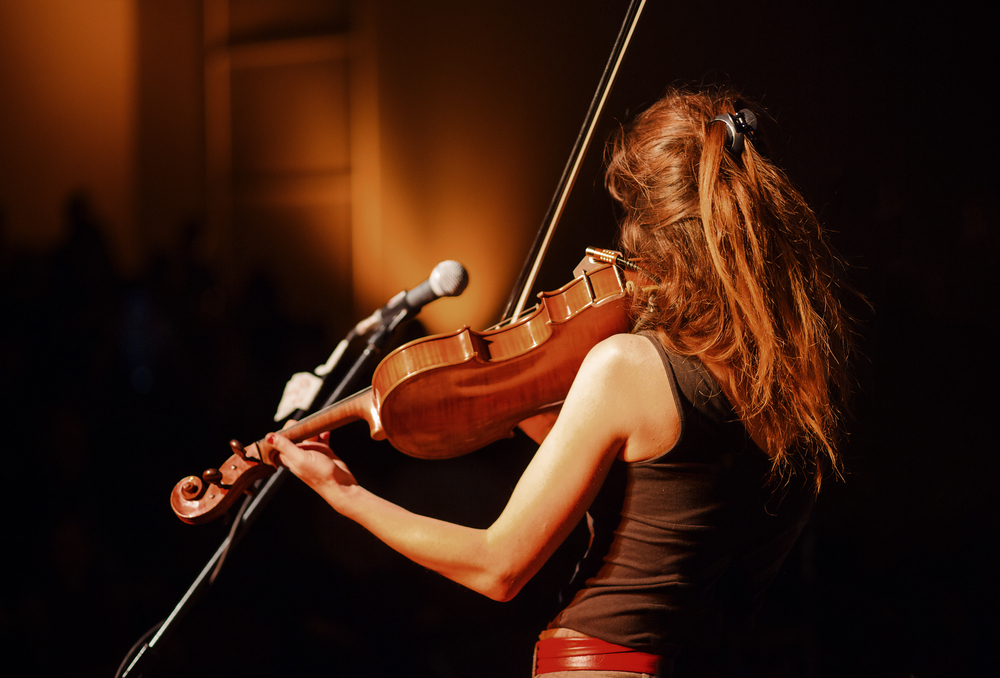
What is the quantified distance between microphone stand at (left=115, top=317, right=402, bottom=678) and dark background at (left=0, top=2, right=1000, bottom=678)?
0.12 m

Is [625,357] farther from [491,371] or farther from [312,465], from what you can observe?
[312,465]

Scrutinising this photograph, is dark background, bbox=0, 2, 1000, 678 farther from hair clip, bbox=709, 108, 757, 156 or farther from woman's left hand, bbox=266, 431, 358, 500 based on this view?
hair clip, bbox=709, 108, 757, 156

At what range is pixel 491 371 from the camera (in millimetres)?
929

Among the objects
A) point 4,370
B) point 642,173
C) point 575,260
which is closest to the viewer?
point 642,173

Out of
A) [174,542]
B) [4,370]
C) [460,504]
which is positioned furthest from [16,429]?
[460,504]

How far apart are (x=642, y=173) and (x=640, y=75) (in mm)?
563

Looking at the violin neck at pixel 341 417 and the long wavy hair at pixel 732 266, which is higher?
the long wavy hair at pixel 732 266

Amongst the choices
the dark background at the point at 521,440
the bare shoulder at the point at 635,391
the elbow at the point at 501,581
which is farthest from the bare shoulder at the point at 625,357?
the dark background at the point at 521,440

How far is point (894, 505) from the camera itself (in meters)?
1.53

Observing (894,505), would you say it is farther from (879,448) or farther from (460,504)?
(460,504)

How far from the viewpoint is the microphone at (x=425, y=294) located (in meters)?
1.10

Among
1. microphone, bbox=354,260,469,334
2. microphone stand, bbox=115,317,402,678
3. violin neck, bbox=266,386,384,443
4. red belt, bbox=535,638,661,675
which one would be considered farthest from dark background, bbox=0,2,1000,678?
red belt, bbox=535,638,661,675

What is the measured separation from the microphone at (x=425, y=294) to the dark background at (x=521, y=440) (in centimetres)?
29

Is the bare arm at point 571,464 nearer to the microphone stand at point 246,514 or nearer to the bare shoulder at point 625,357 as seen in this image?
the bare shoulder at point 625,357
